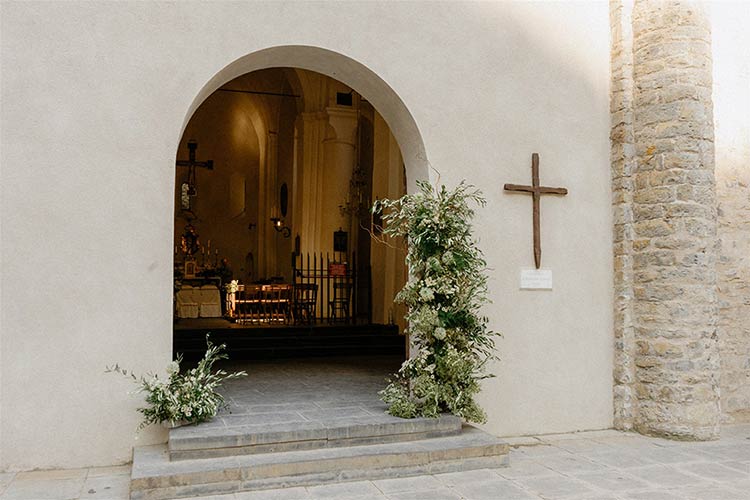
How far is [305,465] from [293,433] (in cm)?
24

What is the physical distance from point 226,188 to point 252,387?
45.5ft

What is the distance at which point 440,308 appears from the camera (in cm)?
493

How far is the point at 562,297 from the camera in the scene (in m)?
5.92

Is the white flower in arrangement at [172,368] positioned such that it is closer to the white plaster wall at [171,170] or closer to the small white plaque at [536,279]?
the white plaster wall at [171,170]

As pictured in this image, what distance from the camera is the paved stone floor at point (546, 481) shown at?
13.3ft

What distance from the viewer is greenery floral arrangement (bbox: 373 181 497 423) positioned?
16.0ft

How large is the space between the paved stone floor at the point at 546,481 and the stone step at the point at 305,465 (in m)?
0.07

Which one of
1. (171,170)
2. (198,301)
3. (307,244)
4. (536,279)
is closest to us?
(171,170)

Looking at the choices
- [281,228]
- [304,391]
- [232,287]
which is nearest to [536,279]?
[304,391]

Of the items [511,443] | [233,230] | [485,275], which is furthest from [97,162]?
[233,230]

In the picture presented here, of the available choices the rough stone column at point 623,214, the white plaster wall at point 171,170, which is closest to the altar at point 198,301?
the white plaster wall at point 171,170

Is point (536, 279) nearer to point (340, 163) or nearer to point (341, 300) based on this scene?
point (341, 300)

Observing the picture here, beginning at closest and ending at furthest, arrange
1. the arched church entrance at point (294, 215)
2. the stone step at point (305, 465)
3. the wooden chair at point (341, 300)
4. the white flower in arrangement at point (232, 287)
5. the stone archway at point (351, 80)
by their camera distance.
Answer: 1. the stone step at point (305, 465)
2. the stone archway at point (351, 80)
3. the arched church entrance at point (294, 215)
4. the wooden chair at point (341, 300)
5. the white flower in arrangement at point (232, 287)

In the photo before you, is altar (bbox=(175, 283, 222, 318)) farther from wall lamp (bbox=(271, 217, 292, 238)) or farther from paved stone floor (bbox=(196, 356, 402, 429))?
paved stone floor (bbox=(196, 356, 402, 429))
